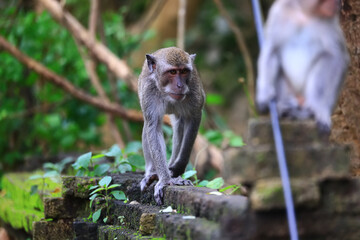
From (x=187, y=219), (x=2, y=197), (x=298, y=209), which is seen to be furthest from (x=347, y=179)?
(x=2, y=197)

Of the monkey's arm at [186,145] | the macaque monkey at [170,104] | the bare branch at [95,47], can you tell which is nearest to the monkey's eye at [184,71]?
the macaque monkey at [170,104]

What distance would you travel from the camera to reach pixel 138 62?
1797 centimetres

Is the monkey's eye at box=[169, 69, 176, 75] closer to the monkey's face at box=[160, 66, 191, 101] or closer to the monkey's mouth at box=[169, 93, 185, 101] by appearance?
the monkey's face at box=[160, 66, 191, 101]

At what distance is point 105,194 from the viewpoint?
6.10 m

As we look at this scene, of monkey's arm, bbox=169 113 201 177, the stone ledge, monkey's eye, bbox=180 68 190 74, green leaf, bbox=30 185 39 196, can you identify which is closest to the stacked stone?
the stone ledge

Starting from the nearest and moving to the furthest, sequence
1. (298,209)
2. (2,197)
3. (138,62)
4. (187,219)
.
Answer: (298,209) < (187,219) < (2,197) < (138,62)

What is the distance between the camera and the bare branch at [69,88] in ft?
38.9

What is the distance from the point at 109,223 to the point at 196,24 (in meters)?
14.9

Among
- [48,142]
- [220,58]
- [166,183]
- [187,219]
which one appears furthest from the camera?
[220,58]

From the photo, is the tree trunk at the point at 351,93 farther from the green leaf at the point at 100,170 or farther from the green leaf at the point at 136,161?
the green leaf at the point at 100,170

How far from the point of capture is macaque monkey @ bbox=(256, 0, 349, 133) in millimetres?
3934

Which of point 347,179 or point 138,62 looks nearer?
point 347,179

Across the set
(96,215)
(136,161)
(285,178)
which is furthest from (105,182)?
(285,178)

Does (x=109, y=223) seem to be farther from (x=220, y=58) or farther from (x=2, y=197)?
(x=220, y=58)
